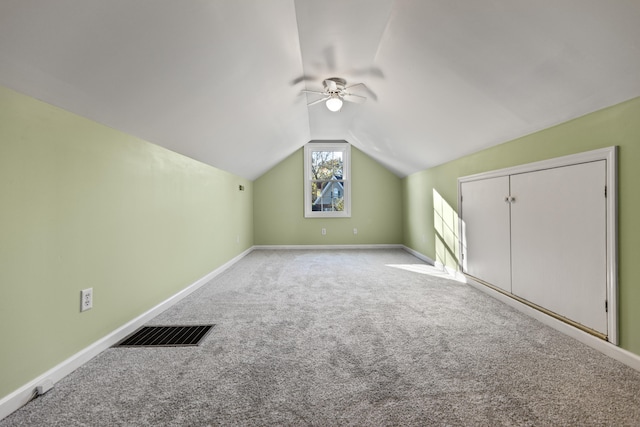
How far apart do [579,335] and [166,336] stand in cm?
294

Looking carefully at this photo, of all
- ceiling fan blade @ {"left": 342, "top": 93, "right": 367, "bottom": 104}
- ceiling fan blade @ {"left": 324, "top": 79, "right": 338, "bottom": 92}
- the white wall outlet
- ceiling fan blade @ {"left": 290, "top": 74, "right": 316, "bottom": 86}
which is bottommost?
the white wall outlet

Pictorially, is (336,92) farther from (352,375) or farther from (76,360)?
(76,360)

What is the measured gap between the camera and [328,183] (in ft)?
21.7

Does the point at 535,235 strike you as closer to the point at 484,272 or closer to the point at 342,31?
the point at 484,272

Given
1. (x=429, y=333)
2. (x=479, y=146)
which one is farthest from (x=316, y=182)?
(x=429, y=333)

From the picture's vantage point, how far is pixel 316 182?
21.6 ft

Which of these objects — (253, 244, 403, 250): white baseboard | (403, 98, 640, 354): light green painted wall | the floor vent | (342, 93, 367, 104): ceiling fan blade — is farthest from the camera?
(253, 244, 403, 250): white baseboard

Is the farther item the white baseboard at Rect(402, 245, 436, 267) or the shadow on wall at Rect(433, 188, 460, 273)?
the white baseboard at Rect(402, 245, 436, 267)

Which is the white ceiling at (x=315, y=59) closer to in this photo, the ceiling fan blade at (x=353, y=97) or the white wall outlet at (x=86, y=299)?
the ceiling fan blade at (x=353, y=97)

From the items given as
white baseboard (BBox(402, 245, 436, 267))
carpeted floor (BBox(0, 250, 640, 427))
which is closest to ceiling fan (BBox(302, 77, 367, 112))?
carpeted floor (BBox(0, 250, 640, 427))

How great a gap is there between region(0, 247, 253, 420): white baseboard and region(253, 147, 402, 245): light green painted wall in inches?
140

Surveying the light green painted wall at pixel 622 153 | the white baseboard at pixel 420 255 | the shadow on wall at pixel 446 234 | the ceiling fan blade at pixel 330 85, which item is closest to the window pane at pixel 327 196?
the white baseboard at pixel 420 255

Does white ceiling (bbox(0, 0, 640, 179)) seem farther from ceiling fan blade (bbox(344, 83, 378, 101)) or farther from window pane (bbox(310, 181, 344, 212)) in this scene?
window pane (bbox(310, 181, 344, 212))

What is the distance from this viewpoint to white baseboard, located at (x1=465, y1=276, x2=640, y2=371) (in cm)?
168
